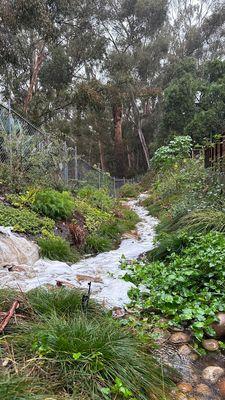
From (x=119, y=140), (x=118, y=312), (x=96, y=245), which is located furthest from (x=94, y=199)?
(x=119, y=140)

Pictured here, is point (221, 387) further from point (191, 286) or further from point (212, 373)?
point (191, 286)

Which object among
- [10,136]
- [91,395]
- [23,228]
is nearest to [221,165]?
[23,228]

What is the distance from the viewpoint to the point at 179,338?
241 centimetres

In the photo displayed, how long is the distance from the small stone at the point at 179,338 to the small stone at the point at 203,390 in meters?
0.40

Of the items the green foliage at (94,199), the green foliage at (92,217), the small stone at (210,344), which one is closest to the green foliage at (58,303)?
the small stone at (210,344)

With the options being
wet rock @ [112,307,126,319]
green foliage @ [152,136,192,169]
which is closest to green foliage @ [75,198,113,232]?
wet rock @ [112,307,126,319]

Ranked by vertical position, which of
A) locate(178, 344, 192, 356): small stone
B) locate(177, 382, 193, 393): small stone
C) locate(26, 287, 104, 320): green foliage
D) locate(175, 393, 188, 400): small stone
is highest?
locate(26, 287, 104, 320): green foliage

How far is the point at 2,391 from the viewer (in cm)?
143

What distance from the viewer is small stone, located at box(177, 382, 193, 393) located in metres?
1.92

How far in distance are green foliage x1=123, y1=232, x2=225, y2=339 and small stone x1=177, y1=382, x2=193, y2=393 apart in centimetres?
44

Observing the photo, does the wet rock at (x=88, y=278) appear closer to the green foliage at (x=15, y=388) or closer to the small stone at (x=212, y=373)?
the small stone at (x=212, y=373)

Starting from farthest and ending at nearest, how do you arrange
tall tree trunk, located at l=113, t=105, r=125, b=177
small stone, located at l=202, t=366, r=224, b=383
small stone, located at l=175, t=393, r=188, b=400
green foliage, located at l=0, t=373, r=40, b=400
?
1. tall tree trunk, located at l=113, t=105, r=125, b=177
2. small stone, located at l=202, t=366, r=224, b=383
3. small stone, located at l=175, t=393, r=188, b=400
4. green foliage, located at l=0, t=373, r=40, b=400

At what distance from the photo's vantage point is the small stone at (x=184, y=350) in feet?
7.45

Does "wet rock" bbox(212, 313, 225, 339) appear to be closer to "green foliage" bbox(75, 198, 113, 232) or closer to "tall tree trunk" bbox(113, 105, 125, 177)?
"green foliage" bbox(75, 198, 113, 232)
